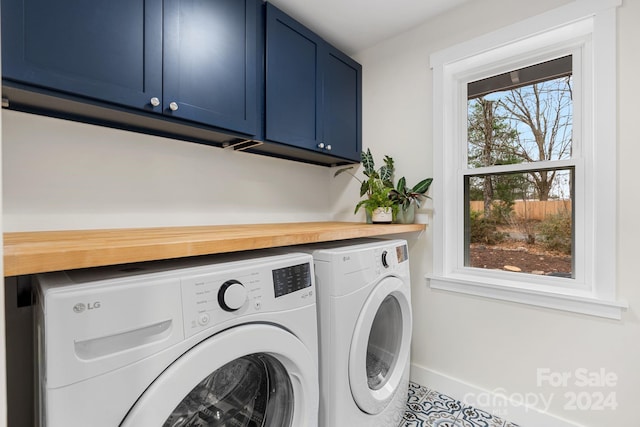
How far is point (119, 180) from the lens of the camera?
139 centimetres

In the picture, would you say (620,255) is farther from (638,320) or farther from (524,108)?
(524,108)

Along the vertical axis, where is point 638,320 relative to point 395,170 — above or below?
below

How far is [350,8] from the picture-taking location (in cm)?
174

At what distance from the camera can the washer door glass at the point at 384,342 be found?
1507 millimetres

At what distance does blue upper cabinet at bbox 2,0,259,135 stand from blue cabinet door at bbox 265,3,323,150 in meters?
0.09

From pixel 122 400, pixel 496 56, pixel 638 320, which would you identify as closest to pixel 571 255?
pixel 638 320

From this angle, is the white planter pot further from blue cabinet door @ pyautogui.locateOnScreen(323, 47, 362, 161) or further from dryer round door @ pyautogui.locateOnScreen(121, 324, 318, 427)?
dryer round door @ pyautogui.locateOnScreen(121, 324, 318, 427)

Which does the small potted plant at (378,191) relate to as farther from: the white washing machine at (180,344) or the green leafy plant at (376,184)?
the white washing machine at (180,344)

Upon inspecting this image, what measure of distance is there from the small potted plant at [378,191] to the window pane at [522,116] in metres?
0.51

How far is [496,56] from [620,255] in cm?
120

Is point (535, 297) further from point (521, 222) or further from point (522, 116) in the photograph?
point (522, 116)

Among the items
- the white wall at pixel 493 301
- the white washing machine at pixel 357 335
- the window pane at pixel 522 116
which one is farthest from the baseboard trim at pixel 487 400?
the window pane at pixel 522 116

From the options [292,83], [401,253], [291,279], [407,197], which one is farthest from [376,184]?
[291,279]

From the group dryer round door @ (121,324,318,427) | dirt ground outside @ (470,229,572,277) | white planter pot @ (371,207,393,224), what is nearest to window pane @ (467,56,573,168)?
dirt ground outside @ (470,229,572,277)
